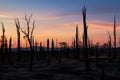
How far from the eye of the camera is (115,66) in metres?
41.8

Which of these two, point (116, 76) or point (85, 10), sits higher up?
point (85, 10)

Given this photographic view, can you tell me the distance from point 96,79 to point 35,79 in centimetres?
623

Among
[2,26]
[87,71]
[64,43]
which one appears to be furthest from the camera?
[64,43]

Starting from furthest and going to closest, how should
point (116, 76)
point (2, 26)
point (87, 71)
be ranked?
point (2, 26) < point (87, 71) < point (116, 76)

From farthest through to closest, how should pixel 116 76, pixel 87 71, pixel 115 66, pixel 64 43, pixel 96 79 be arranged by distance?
pixel 64 43
pixel 115 66
pixel 87 71
pixel 116 76
pixel 96 79

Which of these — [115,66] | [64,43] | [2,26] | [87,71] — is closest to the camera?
[87,71]

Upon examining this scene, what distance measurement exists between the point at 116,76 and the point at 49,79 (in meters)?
7.85

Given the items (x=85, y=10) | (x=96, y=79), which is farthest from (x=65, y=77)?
(x=85, y=10)

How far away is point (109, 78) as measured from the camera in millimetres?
32125

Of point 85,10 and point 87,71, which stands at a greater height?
point 85,10

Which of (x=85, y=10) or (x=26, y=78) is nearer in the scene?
(x=26, y=78)

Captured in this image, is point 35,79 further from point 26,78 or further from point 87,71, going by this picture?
point 87,71

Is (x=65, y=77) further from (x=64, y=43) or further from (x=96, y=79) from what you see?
(x=64, y=43)

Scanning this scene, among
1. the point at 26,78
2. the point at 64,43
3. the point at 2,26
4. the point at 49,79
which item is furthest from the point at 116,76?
the point at 64,43
